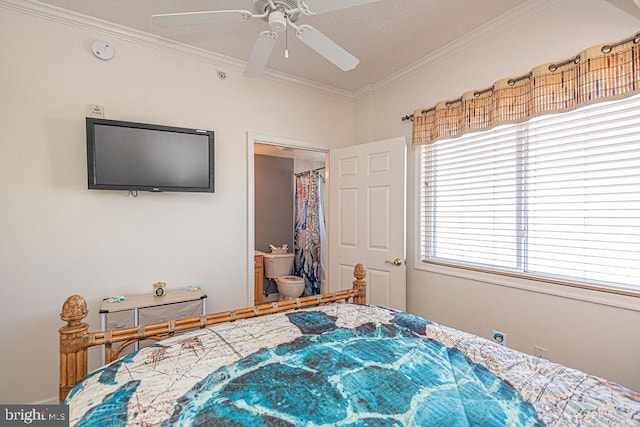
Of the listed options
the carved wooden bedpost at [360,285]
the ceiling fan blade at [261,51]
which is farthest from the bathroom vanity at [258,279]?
the ceiling fan blade at [261,51]

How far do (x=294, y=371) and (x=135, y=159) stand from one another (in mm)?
1922

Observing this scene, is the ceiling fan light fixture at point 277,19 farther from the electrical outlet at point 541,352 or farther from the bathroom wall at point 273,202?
the bathroom wall at point 273,202

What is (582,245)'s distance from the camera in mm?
1739

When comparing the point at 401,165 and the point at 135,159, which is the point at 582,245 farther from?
the point at 135,159

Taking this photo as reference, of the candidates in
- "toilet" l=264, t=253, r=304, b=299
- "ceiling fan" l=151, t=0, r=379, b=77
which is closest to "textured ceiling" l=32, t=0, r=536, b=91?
"ceiling fan" l=151, t=0, r=379, b=77

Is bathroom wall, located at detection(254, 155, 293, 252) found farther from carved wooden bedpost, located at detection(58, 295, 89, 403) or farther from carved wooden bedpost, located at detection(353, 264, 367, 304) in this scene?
carved wooden bedpost, located at detection(58, 295, 89, 403)

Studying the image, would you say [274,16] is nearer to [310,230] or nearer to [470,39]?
[470,39]

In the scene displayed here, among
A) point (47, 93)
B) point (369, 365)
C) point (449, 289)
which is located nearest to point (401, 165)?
point (449, 289)

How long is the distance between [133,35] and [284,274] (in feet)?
11.1

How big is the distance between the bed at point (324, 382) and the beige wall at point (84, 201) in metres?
1.18

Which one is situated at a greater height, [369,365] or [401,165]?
[401,165]

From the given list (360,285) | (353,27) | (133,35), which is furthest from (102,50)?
(360,285)

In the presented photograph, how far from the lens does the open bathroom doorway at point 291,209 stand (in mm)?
4559

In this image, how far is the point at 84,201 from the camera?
2.12 metres
